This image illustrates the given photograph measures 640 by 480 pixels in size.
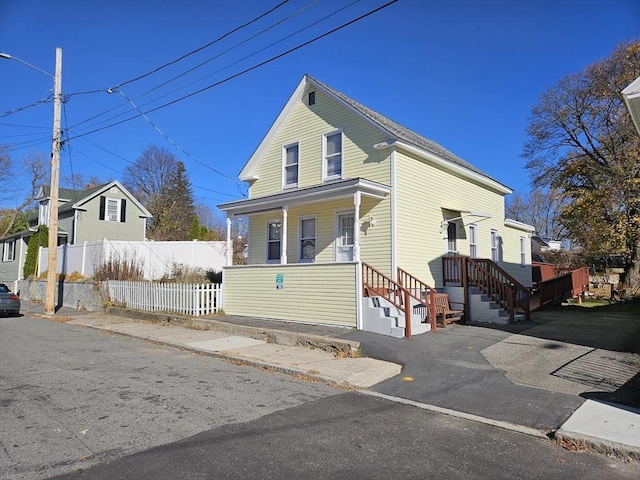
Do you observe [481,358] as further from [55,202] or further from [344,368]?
[55,202]

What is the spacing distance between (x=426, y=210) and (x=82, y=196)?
31.8m

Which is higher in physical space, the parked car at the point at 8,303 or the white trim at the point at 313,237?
the white trim at the point at 313,237

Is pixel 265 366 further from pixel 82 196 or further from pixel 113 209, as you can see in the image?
pixel 82 196

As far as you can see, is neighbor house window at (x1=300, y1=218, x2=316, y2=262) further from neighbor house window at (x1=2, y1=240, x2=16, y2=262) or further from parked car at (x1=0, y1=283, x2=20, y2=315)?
neighbor house window at (x1=2, y1=240, x2=16, y2=262)

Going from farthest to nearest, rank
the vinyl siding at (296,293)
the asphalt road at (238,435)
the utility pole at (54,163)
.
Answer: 1. the utility pole at (54,163)
2. the vinyl siding at (296,293)
3. the asphalt road at (238,435)

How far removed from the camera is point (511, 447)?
4.82 m

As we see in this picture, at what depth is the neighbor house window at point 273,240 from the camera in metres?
16.7

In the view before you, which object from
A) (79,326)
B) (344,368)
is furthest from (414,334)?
(79,326)

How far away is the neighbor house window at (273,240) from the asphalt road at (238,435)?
354 inches

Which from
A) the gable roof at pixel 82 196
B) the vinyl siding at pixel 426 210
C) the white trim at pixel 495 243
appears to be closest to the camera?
the vinyl siding at pixel 426 210

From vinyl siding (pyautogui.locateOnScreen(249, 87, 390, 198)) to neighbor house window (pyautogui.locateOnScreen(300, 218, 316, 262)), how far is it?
1.38 metres

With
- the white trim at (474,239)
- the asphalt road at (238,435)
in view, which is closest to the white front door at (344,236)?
the white trim at (474,239)

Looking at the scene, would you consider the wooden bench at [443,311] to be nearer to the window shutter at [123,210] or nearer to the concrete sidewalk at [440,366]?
the concrete sidewalk at [440,366]

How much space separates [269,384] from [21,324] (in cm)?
1312
